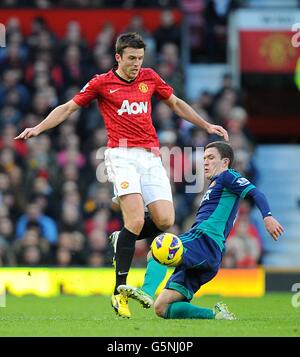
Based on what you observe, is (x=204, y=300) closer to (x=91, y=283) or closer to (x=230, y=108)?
(x=91, y=283)

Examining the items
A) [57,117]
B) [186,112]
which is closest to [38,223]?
[186,112]

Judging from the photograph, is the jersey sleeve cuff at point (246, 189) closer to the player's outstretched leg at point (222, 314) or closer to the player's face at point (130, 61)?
the player's outstretched leg at point (222, 314)

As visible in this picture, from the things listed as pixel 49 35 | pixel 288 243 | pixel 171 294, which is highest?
pixel 49 35

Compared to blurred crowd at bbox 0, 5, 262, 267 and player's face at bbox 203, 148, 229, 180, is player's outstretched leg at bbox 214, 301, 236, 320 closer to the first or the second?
player's face at bbox 203, 148, 229, 180

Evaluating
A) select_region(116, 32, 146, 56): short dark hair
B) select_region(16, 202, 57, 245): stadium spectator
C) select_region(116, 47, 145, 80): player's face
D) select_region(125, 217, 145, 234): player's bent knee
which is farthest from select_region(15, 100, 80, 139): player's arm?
select_region(16, 202, 57, 245): stadium spectator

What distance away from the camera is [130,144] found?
10031 millimetres

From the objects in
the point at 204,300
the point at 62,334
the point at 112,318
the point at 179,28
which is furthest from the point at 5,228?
the point at 62,334

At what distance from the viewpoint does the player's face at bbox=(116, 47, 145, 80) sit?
991cm

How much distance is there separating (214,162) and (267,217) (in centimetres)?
106

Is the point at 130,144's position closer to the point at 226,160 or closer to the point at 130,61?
the point at 130,61

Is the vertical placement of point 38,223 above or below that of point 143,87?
below

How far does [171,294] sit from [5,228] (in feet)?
23.1

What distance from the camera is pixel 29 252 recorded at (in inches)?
628

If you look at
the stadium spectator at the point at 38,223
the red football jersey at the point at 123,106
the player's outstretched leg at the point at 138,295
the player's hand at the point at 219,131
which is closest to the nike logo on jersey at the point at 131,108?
the red football jersey at the point at 123,106
